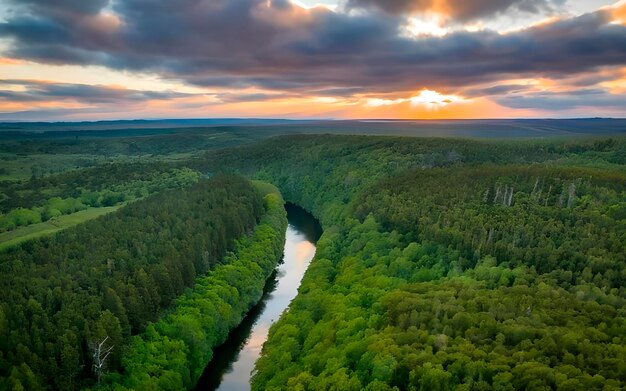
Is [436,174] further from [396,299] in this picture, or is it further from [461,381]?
[461,381]

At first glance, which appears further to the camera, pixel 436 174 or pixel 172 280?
pixel 436 174

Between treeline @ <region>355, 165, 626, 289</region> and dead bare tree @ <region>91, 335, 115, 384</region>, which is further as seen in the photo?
treeline @ <region>355, 165, 626, 289</region>

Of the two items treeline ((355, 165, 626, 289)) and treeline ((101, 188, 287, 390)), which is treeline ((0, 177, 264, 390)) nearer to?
treeline ((101, 188, 287, 390))

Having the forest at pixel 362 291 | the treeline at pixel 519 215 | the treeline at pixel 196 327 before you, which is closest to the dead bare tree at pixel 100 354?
the forest at pixel 362 291

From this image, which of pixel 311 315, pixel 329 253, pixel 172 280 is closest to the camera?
pixel 311 315

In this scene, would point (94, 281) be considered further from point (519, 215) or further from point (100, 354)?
point (519, 215)

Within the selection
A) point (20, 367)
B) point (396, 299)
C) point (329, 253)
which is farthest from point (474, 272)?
point (20, 367)

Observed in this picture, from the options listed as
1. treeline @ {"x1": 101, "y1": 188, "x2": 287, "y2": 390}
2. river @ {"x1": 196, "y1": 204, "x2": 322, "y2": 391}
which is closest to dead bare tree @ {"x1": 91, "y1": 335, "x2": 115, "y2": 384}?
treeline @ {"x1": 101, "y1": 188, "x2": 287, "y2": 390}
